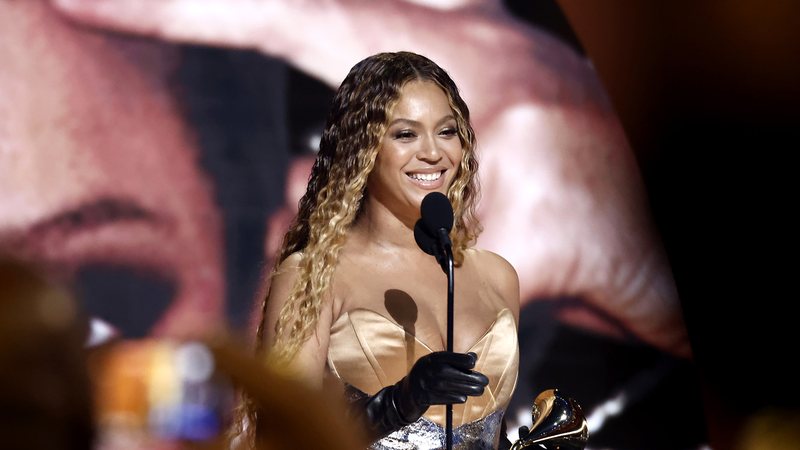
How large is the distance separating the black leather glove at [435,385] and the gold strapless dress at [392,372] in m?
0.31

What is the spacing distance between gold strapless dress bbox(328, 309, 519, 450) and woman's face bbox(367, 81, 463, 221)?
31cm

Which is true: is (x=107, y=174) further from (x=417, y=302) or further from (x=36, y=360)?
(x=36, y=360)

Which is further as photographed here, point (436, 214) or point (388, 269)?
point (388, 269)

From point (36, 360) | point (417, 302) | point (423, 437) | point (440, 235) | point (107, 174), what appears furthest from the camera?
point (107, 174)

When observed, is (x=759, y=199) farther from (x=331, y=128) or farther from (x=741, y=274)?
(x=331, y=128)

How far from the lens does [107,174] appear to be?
374 centimetres

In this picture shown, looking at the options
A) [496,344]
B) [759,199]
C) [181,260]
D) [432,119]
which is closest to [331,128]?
[432,119]

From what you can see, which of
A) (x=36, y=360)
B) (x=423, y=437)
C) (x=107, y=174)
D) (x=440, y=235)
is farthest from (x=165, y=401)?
(x=107, y=174)

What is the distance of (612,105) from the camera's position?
4.65m

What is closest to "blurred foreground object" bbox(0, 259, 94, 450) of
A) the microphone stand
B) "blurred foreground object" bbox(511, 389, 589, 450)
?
the microphone stand

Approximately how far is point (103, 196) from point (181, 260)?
0.36 m

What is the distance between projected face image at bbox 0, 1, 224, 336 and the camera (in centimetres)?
366

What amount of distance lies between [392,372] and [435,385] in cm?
55

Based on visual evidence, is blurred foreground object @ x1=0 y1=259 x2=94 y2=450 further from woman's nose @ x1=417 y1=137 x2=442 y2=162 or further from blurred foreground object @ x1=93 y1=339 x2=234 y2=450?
woman's nose @ x1=417 y1=137 x2=442 y2=162
